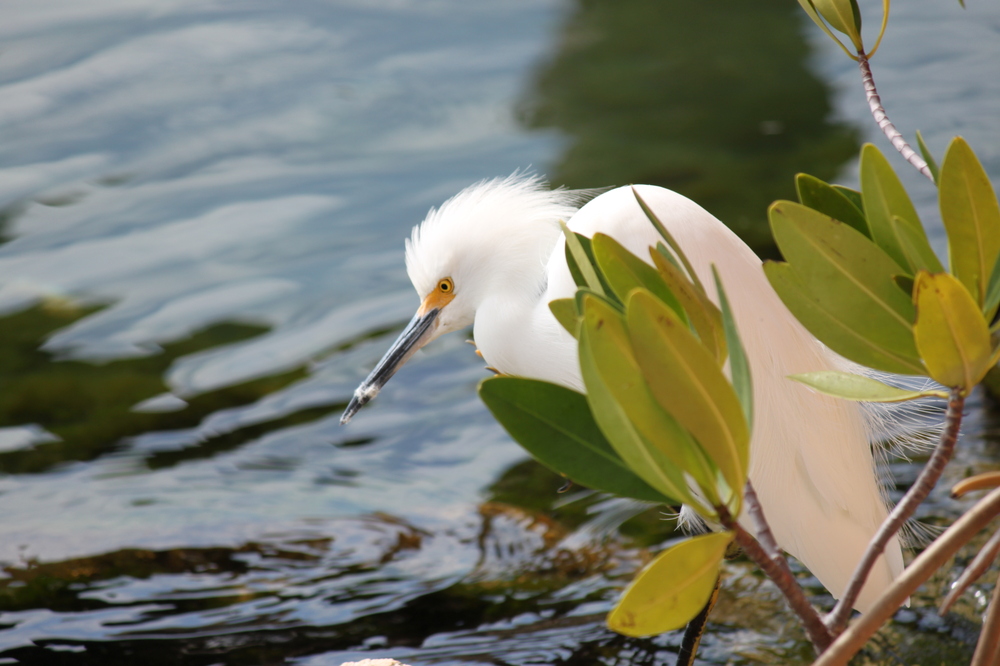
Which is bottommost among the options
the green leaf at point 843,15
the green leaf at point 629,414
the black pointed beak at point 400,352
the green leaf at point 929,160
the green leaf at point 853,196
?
the black pointed beak at point 400,352

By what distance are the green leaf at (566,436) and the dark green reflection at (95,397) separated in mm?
2357

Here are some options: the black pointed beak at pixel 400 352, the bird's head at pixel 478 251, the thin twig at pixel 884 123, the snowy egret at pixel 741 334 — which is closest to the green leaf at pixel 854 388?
the thin twig at pixel 884 123

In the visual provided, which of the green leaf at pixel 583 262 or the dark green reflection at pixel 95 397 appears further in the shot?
the dark green reflection at pixel 95 397

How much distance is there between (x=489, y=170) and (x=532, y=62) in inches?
44.3

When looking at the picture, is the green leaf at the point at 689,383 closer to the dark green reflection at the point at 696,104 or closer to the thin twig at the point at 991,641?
the thin twig at the point at 991,641

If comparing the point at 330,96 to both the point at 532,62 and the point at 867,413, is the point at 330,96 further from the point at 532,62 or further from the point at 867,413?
the point at 867,413

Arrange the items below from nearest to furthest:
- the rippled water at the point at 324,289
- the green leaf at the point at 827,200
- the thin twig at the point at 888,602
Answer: the thin twig at the point at 888,602 < the green leaf at the point at 827,200 < the rippled water at the point at 324,289

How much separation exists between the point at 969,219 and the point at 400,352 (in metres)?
1.16

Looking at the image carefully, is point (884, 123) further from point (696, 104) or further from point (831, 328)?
point (696, 104)

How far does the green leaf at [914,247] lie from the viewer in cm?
56

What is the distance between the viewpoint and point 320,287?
3557 mm

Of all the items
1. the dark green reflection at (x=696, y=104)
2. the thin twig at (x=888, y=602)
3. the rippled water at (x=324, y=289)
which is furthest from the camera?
the dark green reflection at (x=696, y=104)

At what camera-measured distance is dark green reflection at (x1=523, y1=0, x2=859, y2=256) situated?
3.84 meters

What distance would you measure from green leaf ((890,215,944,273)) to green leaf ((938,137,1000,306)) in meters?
0.01
